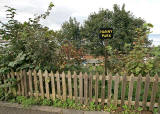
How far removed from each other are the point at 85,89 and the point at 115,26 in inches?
412

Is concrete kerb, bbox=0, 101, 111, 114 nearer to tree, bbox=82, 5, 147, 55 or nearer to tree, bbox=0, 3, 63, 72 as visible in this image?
tree, bbox=0, 3, 63, 72

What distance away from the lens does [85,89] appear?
2.37 metres

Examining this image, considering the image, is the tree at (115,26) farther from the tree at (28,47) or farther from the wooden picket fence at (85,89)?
the wooden picket fence at (85,89)

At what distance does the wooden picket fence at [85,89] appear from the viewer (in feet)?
7.17

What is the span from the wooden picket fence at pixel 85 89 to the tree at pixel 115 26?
326 inches

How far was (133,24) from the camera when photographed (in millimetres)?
11547

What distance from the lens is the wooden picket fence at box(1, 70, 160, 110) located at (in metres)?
2.19

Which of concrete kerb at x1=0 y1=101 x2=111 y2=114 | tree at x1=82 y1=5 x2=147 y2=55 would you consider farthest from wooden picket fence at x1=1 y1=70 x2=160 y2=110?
tree at x1=82 y1=5 x2=147 y2=55

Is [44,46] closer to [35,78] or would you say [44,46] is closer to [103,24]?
[35,78]

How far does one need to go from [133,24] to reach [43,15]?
1116cm

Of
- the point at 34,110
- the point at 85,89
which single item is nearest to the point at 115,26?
the point at 85,89

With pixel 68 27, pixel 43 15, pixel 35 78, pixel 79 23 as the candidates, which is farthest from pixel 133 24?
pixel 35 78

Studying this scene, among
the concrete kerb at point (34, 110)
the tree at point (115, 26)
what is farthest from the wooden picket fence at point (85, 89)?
the tree at point (115, 26)

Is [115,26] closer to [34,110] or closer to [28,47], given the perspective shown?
[28,47]
